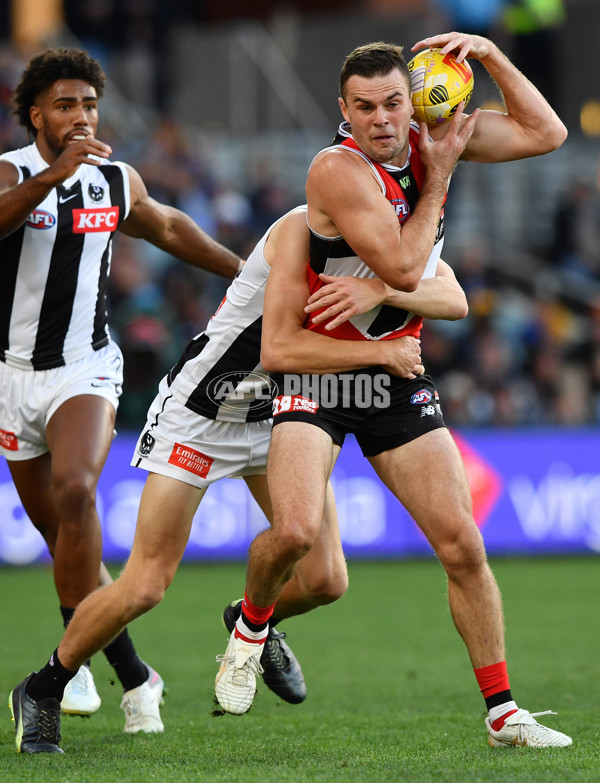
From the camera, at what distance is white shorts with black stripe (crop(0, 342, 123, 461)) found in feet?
19.2

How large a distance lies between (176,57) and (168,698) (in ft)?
48.4

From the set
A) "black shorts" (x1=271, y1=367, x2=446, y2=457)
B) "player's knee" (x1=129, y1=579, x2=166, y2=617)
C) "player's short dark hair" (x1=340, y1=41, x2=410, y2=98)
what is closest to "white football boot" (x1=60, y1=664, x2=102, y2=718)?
"player's knee" (x1=129, y1=579, x2=166, y2=617)

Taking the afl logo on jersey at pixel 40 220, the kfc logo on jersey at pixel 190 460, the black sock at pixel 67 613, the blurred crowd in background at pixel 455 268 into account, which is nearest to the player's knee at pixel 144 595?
the kfc logo on jersey at pixel 190 460

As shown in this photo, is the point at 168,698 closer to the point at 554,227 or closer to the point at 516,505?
the point at 516,505

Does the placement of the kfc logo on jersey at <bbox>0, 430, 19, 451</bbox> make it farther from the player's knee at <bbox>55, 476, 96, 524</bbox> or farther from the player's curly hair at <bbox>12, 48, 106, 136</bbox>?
the player's curly hair at <bbox>12, 48, 106, 136</bbox>

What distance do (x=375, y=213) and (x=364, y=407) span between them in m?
0.85

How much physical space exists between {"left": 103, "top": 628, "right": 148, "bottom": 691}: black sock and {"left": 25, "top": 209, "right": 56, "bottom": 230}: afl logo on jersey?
205 centimetres

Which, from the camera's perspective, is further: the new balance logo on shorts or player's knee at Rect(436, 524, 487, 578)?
the new balance logo on shorts

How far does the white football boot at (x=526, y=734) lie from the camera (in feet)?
15.8

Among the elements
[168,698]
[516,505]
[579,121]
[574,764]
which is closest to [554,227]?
[579,121]

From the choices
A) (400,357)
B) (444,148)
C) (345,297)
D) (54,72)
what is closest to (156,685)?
(400,357)

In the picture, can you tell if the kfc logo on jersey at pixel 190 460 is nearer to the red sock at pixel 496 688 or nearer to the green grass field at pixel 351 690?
the green grass field at pixel 351 690

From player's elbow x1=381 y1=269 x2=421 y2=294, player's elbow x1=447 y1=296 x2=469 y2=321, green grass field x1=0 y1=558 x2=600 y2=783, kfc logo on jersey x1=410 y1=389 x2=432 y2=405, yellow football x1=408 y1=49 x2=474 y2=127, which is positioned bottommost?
green grass field x1=0 y1=558 x2=600 y2=783

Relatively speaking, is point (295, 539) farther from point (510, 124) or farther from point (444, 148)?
point (510, 124)
